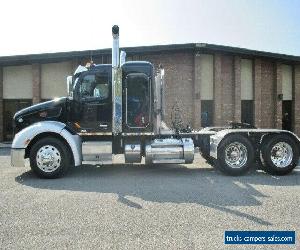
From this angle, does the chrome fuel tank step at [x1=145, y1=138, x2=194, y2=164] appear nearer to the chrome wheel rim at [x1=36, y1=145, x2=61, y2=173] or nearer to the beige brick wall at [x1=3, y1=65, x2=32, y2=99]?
the chrome wheel rim at [x1=36, y1=145, x2=61, y2=173]

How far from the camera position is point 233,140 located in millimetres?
9859

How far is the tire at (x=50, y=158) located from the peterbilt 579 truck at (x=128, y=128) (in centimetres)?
27

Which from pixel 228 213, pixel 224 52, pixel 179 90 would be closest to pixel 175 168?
pixel 228 213

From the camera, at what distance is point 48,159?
30.8 feet

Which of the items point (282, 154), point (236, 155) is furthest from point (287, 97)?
point (236, 155)

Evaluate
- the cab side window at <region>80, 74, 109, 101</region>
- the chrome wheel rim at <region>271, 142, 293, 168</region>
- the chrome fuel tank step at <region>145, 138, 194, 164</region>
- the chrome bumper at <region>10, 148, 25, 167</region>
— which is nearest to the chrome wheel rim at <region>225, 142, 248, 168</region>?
the chrome wheel rim at <region>271, 142, 293, 168</region>

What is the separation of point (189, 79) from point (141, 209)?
1473 cm

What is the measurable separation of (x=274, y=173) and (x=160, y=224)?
5667mm

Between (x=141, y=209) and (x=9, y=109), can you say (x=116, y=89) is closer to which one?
(x=141, y=209)

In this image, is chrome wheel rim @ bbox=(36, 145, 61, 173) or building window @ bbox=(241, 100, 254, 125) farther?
building window @ bbox=(241, 100, 254, 125)

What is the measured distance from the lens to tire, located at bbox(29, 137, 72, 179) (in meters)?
9.38

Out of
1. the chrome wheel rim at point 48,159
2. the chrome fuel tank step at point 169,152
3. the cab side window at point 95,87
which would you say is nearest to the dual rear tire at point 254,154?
the chrome fuel tank step at point 169,152

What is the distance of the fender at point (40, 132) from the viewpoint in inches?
369

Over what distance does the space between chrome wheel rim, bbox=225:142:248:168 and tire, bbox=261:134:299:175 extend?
592 mm
